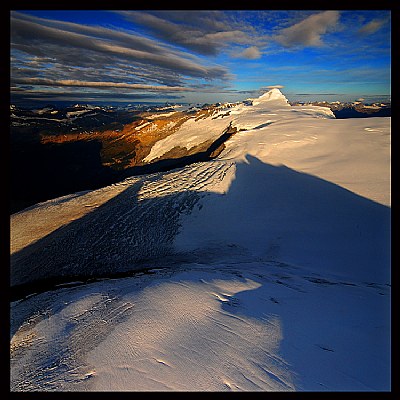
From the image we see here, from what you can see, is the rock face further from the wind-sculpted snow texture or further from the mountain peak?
the mountain peak

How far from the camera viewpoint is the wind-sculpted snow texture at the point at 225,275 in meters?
2.73

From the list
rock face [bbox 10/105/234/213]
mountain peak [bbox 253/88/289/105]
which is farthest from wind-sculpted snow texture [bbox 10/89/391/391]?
mountain peak [bbox 253/88/289/105]

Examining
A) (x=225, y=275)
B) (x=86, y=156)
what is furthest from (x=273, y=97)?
(x=225, y=275)

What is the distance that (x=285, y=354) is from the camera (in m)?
2.98

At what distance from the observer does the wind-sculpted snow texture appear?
273 cm

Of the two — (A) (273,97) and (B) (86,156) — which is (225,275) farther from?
(A) (273,97)

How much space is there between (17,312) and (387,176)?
13703mm

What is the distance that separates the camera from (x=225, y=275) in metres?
5.48

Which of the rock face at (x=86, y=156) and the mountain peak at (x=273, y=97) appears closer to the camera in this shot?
the rock face at (x=86, y=156)

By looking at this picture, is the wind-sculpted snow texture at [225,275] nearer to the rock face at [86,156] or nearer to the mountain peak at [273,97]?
the rock face at [86,156]

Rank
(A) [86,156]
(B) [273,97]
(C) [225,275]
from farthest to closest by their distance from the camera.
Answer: (B) [273,97] < (A) [86,156] < (C) [225,275]

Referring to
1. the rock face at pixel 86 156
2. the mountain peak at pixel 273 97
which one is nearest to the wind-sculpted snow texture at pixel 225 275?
the rock face at pixel 86 156

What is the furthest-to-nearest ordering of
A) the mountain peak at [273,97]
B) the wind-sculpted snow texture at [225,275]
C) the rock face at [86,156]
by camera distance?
1. the mountain peak at [273,97]
2. the rock face at [86,156]
3. the wind-sculpted snow texture at [225,275]
